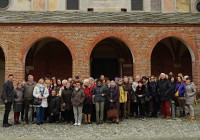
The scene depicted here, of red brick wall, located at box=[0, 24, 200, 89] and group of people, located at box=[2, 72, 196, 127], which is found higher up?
red brick wall, located at box=[0, 24, 200, 89]

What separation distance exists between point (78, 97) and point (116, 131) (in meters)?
1.91

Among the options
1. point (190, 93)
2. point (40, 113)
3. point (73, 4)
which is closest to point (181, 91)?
point (190, 93)

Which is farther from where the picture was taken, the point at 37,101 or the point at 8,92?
the point at 37,101

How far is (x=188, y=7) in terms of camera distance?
15602 millimetres

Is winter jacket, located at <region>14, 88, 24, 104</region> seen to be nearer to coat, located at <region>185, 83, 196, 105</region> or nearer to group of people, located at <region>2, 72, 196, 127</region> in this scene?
group of people, located at <region>2, 72, 196, 127</region>

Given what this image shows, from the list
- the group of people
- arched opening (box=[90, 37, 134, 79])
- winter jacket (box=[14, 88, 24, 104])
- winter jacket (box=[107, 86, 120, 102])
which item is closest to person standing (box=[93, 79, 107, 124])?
the group of people

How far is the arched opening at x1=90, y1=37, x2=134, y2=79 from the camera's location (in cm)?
1573

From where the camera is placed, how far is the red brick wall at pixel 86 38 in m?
12.0

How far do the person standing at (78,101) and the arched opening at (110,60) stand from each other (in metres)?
8.29

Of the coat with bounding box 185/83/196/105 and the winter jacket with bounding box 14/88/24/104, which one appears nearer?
the winter jacket with bounding box 14/88/24/104

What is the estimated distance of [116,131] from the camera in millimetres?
6570

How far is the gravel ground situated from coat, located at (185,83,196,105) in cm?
78

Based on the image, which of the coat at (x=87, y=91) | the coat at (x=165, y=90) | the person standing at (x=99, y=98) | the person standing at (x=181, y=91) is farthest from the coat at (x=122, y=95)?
the person standing at (x=181, y=91)

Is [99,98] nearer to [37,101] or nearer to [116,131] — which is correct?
[116,131]
